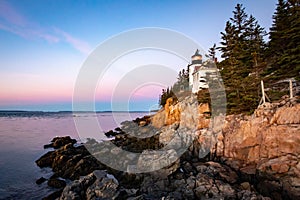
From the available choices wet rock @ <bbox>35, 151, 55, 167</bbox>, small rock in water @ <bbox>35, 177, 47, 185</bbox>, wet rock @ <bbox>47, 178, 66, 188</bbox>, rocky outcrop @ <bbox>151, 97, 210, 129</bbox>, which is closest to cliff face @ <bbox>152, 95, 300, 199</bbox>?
rocky outcrop @ <bbox>151, 97, 210, 129</bbox>

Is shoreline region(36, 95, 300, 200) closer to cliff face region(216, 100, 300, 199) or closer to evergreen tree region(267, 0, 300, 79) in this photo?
cliff face region(216, 100, 300, 199)

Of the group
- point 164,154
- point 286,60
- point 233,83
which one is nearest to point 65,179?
point 164,154

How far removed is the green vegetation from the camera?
1441cm

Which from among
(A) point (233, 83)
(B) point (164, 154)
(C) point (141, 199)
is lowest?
(C) point (141, 199)

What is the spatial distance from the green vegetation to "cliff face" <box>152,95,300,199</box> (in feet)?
5.60

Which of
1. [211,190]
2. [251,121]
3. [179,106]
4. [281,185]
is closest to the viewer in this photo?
[211,190]

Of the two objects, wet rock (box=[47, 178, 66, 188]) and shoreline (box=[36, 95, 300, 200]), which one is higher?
shoreline (box=[36, 95, 300, 200])

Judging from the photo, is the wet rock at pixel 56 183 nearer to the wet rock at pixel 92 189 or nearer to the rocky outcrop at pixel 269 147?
the wet rock at pixel 92 189

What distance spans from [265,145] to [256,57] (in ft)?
25.6

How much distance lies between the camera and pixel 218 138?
17.1 metres

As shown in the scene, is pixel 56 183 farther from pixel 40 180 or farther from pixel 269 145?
pixel 269 145

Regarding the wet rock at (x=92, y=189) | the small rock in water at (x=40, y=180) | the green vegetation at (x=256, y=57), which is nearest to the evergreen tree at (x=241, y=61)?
the green vegetation at (x=256, y=57)

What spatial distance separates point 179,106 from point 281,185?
639 inches

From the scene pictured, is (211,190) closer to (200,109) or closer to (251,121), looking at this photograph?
(251,121)
